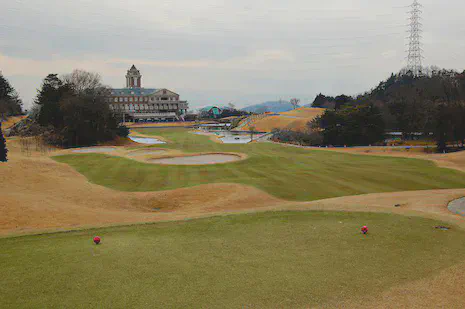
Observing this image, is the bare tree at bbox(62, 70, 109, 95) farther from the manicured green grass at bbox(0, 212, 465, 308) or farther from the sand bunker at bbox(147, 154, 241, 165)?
the manicured green grass at bbox(0, 212, 465, 308)

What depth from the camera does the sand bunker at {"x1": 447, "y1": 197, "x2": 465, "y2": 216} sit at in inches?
685

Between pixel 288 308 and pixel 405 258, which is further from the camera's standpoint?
pixel 405 258

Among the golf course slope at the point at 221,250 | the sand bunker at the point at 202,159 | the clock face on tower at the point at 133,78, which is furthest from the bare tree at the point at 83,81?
the clock face on tower at the point at 133,78

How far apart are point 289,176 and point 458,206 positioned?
43.4ft

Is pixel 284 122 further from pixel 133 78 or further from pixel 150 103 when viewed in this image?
pixel 133 78

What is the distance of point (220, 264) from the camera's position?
950 cm

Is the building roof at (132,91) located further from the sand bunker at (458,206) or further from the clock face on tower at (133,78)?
the sand bunker at (458,206)

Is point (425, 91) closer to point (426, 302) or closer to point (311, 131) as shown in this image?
point (311, 131)

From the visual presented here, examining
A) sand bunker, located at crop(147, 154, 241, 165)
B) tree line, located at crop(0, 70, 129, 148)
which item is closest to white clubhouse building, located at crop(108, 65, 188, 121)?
tree line, located at crop(0, 70, 129, 148)

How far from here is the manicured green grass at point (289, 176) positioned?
25.6 metres

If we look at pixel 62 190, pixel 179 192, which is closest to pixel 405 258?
pixel 179 192

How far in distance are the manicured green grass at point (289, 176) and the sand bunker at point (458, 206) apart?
5.56 m

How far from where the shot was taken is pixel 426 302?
7.47m

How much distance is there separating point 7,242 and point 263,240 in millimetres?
8573
